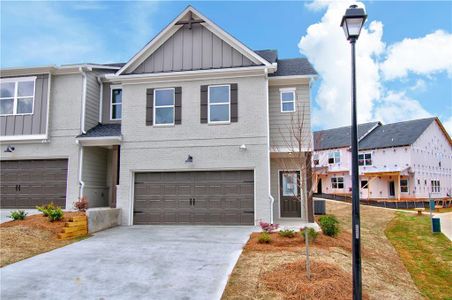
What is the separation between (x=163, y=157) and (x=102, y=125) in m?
4.21

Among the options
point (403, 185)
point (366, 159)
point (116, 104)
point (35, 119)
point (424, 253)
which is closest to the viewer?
point (424, 253)

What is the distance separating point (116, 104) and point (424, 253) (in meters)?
14.8

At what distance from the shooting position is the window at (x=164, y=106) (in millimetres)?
15281

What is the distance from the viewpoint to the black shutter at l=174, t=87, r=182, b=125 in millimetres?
15110

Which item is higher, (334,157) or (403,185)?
(334,157)

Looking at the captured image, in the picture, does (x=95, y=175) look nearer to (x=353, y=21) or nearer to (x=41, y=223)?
(x=41, y=223)

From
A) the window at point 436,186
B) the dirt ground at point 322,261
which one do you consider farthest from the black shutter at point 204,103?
the window at point 436,186

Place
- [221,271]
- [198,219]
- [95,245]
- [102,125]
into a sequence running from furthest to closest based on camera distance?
[102,125] < [198,219] < [95,245] < [221,271]

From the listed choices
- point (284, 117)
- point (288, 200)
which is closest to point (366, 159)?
point (288, 200)

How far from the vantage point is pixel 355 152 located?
20.7 ft

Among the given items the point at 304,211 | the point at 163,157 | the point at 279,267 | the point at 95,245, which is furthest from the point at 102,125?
the point at 279,267

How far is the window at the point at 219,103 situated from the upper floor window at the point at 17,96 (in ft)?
27.3

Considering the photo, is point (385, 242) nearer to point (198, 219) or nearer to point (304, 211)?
point (304, 211)

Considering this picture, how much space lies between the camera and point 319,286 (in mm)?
7125
